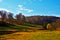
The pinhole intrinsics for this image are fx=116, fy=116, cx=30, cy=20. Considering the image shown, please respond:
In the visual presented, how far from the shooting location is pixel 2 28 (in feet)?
13.3

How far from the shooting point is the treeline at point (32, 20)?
414cm

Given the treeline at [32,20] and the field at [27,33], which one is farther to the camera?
the treeline at [32,20]

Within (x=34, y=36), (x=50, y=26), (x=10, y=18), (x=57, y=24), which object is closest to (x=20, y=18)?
(x=10, y=18)

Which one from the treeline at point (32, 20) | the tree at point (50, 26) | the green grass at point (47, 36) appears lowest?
the green grass at point (47, 36)

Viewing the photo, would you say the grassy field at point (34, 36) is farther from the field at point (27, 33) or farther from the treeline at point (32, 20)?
the treeline at point (32, 20)

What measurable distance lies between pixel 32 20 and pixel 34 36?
1.98ft

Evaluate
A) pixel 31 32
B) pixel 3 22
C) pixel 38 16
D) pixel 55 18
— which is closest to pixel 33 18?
pixel 38 16

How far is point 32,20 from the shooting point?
14.1ft

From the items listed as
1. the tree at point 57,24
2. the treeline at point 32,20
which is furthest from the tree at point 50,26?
the tree at point 57,24

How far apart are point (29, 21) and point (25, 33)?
496mm

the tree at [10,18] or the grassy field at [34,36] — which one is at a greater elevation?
the tree at [10,18]

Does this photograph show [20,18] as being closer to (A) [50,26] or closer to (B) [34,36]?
(B) [34,36]

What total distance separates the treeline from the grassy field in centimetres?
25

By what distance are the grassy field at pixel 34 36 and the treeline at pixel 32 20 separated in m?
0.25
